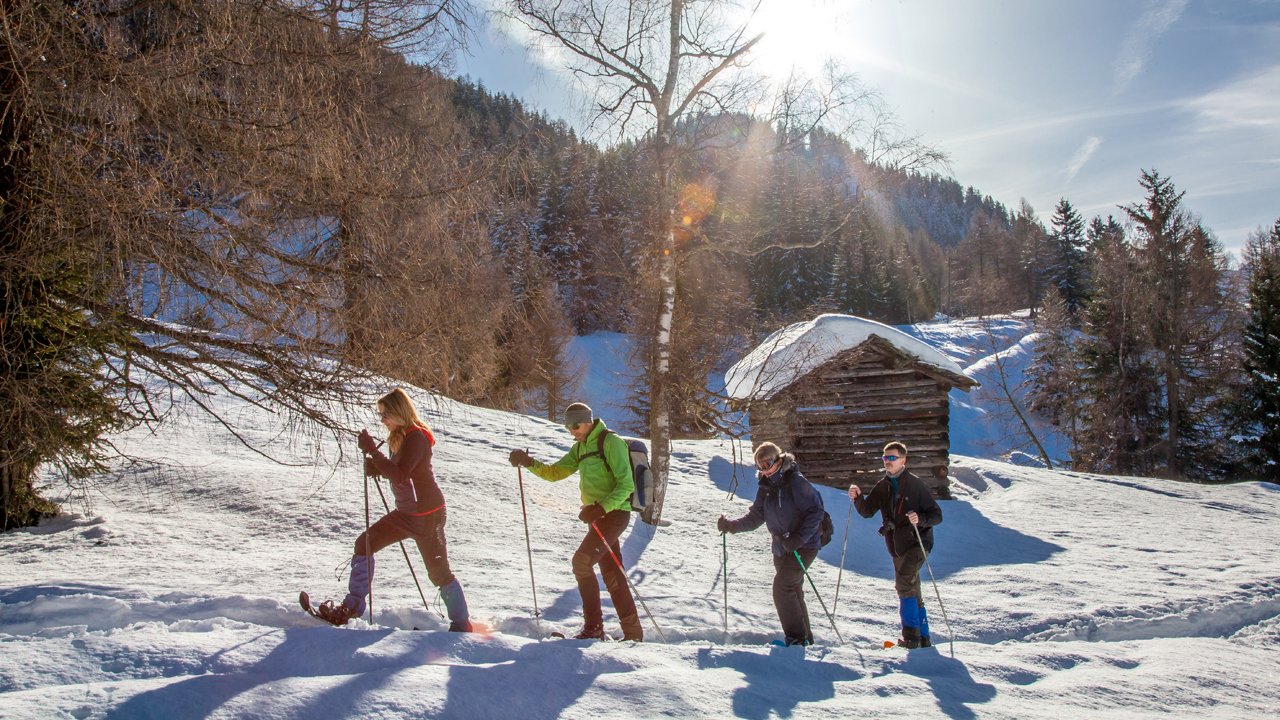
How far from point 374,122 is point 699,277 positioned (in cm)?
1154

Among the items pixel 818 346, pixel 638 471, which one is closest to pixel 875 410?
pixel 818 346

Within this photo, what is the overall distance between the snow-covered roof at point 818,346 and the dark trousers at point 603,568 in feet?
21.0

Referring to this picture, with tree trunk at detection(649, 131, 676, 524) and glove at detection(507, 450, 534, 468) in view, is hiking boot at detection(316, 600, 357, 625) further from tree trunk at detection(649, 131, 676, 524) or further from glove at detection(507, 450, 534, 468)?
tree trunk at detection(649, 131, 676, 524)

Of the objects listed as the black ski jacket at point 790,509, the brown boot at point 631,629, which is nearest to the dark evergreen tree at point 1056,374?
the black ski jacket at point 790,509

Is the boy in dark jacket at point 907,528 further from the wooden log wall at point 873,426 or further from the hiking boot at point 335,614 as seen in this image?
the wooden log wall at point 873,426

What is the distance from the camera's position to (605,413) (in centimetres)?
3756

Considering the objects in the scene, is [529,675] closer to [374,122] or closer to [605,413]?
[374,122]

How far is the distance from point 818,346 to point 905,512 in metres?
5.31

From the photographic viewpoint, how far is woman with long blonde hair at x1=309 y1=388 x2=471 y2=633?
4715 mm

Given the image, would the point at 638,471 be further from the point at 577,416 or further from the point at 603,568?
the point at 603,568

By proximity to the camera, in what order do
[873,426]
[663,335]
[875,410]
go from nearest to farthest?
[663,335]
[873,426]
[875,410]

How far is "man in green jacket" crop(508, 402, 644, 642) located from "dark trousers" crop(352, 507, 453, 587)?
0.78 metres

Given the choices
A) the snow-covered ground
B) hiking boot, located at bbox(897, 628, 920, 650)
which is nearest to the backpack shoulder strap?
the snow-covered ground

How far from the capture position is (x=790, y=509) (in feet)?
19.0
